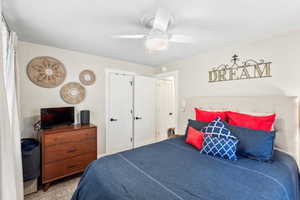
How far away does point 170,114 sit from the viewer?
15.0 ft

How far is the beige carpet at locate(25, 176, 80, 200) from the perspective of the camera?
194 centimetres

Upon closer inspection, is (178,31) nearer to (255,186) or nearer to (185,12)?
(185,12)

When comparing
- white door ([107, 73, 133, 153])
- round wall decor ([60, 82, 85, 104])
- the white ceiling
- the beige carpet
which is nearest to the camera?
the white ceiling

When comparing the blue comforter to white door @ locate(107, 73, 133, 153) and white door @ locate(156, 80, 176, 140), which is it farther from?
white door @ locate(156, 80, 176, 140)

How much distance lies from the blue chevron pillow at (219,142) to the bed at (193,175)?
0.28 ft

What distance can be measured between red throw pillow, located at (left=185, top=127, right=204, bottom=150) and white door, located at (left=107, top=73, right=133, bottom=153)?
1769 mm

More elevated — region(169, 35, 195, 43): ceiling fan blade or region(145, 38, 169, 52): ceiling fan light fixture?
region(169, 35, 195, 43): ceiling fan blade

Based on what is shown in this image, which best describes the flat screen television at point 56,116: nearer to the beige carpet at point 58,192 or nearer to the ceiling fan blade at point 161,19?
the beige carpet at point 58,192

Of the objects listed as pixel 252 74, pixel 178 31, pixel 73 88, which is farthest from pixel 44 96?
pixel 252 74

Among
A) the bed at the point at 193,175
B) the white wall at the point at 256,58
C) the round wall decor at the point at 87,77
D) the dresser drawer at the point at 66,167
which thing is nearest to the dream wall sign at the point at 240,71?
the white wall at the point at 256,58

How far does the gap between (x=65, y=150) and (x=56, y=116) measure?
60cm

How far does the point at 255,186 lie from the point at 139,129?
2711 mm

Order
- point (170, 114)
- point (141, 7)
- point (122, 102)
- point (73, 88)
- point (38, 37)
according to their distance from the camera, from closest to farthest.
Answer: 1. point (141, 7)
2. point (38, 37)
3. point (73, 88)
4. point (122, 102)
5. point (170, 114)

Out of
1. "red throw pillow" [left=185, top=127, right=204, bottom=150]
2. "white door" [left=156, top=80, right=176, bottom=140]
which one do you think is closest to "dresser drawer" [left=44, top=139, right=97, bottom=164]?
"red throw pillow" [left=185, top=127, right=204, bottom=150]
